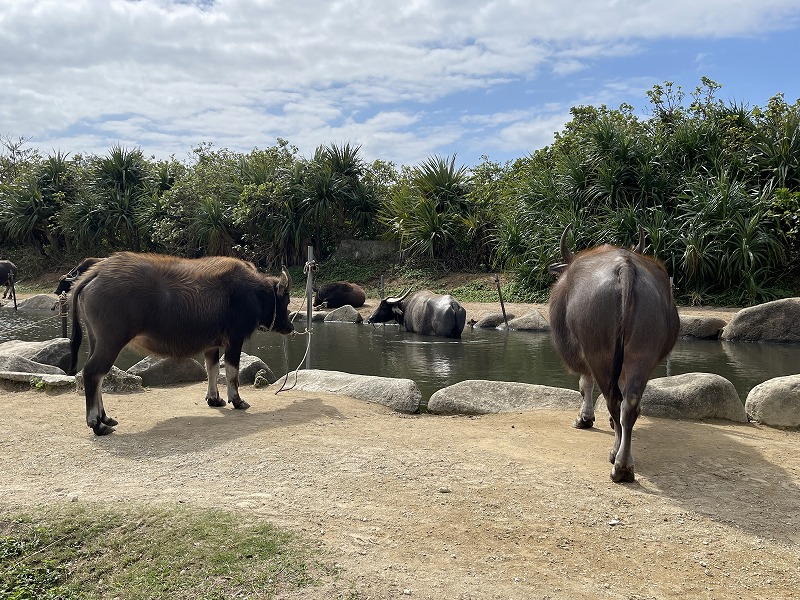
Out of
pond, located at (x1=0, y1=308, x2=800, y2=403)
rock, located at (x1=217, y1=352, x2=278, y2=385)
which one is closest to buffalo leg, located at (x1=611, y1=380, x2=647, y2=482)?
pond, located at (x1=0, y1=308, x2=800, y2=403)

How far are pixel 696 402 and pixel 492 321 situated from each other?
9.99 m

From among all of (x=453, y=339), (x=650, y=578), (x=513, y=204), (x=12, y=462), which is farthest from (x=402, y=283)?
(x=650, y=578)

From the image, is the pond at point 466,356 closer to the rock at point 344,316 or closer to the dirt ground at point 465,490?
the rock at point 344,316

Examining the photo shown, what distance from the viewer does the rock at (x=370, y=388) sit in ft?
23.9

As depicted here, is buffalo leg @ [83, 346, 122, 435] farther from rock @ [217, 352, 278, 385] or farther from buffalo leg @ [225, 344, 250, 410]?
rock @ [217, 352, 278, 385]

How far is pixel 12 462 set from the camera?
508cm

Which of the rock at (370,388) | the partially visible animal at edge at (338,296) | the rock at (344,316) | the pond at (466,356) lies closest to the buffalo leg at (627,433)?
the rock at (370,388)

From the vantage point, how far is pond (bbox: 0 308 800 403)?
1010 cm

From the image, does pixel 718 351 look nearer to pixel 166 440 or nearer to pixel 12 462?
pixel 166 440

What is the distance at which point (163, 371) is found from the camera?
8.58 m

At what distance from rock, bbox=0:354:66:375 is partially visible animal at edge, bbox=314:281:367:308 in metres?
11.7

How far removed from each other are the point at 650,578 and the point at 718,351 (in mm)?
10050

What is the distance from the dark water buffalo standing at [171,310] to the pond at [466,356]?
145 cm

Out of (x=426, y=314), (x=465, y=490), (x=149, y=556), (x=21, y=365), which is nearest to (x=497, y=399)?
(x=465, y=490)
